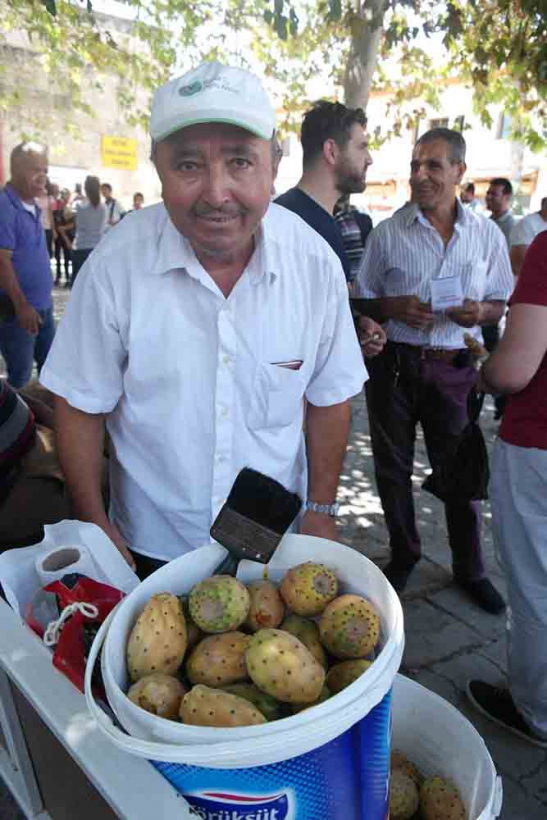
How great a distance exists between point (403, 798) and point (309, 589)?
1.71 feet

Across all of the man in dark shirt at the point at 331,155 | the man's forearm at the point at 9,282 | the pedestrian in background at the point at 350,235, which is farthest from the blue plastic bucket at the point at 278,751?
the man's forearm at the point at 9,282

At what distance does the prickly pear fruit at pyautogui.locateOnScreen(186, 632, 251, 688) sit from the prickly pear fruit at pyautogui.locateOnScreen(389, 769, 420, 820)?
0.51m

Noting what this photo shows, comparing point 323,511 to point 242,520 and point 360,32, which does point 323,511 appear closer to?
point 242,520

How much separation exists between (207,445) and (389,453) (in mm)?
1886

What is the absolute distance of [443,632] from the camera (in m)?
3.08

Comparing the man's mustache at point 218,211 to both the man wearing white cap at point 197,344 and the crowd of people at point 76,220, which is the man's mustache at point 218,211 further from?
the crowd of people at point 76,220

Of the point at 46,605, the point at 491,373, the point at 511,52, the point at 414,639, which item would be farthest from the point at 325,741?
the point at 511,52

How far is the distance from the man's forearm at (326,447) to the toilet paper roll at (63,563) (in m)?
0.79

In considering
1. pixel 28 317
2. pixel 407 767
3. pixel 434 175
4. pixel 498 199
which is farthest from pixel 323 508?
pixel 498 199

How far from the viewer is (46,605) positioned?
4.00ft

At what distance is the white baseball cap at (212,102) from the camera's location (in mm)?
1300

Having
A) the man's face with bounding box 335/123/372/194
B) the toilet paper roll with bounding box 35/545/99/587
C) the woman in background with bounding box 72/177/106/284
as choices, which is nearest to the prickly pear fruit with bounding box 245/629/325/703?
the toilet paper roll with bounding box 35/545/99/587

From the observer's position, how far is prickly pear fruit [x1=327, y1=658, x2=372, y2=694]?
95 cm

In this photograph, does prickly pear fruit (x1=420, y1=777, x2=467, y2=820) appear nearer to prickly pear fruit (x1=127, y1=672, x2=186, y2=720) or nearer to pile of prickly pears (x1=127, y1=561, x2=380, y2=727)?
pile of prickly pears (x1=127, y1=561, x2=380, y2=727)
